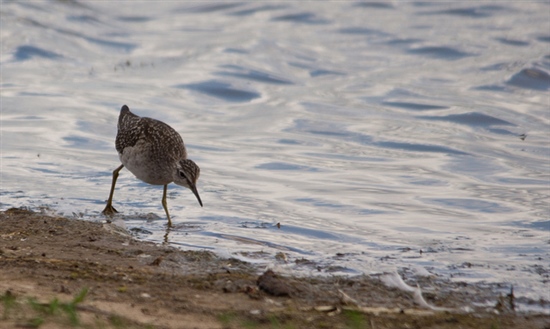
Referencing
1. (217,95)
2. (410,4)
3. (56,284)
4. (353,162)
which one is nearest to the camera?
(56,284)

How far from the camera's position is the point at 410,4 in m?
27.2

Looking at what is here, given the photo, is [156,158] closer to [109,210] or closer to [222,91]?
[109,210]

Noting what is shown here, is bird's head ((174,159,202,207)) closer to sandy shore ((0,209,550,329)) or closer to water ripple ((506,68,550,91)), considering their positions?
sandy shore ((0,209,550,329))

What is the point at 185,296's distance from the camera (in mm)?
6609

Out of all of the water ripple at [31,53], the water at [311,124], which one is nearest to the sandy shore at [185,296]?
the water at [311,124]

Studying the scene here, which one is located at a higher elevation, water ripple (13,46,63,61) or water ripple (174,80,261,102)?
water ripple (13,46,63,61)

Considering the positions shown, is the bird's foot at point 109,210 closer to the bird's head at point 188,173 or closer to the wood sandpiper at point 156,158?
the wood sandpiper at point 156,158

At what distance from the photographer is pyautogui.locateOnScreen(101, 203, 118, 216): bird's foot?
33.3 feet

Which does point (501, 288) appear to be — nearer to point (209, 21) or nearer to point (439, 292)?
point (439, 292)

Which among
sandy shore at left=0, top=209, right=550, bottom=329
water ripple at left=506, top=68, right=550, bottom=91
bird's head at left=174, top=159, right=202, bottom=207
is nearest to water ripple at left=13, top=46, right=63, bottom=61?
water ripple at left=506, top=68, right=550, bottom=91

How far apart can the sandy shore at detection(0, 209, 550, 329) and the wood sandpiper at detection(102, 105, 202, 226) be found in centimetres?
168

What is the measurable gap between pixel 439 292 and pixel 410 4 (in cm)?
2085

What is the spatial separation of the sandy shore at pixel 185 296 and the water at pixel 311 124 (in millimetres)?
661

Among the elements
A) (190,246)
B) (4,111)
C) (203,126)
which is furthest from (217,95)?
(190,246)
